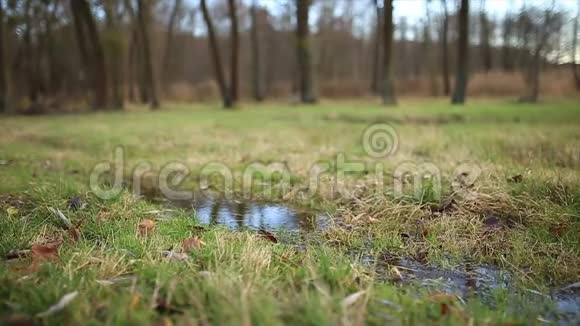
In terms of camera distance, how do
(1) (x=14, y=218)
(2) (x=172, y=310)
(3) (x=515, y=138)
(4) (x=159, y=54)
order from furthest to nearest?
1. (4) (x=159, y=54)
2. (3) (x=515, y=138)
3. (1) (x=14, y=218)
4. (2) (x=172, y=310)

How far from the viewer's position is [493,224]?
4.18 m

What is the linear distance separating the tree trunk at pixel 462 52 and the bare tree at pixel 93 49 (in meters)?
14.5

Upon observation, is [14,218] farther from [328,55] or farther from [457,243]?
[328,55]

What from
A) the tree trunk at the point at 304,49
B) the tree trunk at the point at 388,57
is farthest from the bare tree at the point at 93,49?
the tree trunk at the point at 388,57

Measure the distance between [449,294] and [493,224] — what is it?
1.57 meters

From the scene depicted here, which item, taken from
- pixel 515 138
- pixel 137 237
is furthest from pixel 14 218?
pixel 515 138

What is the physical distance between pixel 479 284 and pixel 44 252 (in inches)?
117

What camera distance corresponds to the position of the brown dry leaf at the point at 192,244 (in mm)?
3382

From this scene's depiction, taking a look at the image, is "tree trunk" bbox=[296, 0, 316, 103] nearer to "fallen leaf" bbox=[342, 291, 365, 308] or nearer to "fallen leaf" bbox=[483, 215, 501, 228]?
"fallen leaf" bbox=[483, 215, 501, 228]

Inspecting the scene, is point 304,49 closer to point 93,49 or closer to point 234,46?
point 234,46

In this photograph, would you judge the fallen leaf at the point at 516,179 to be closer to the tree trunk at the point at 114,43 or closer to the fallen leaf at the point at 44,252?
the fallen leaf at the point at 44,252

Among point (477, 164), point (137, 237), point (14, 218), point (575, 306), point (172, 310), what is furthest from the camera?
point (477, 164)

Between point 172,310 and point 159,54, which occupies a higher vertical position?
point 159,54

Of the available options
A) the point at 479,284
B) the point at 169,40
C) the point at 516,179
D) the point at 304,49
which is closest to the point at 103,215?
the point at 479,284
